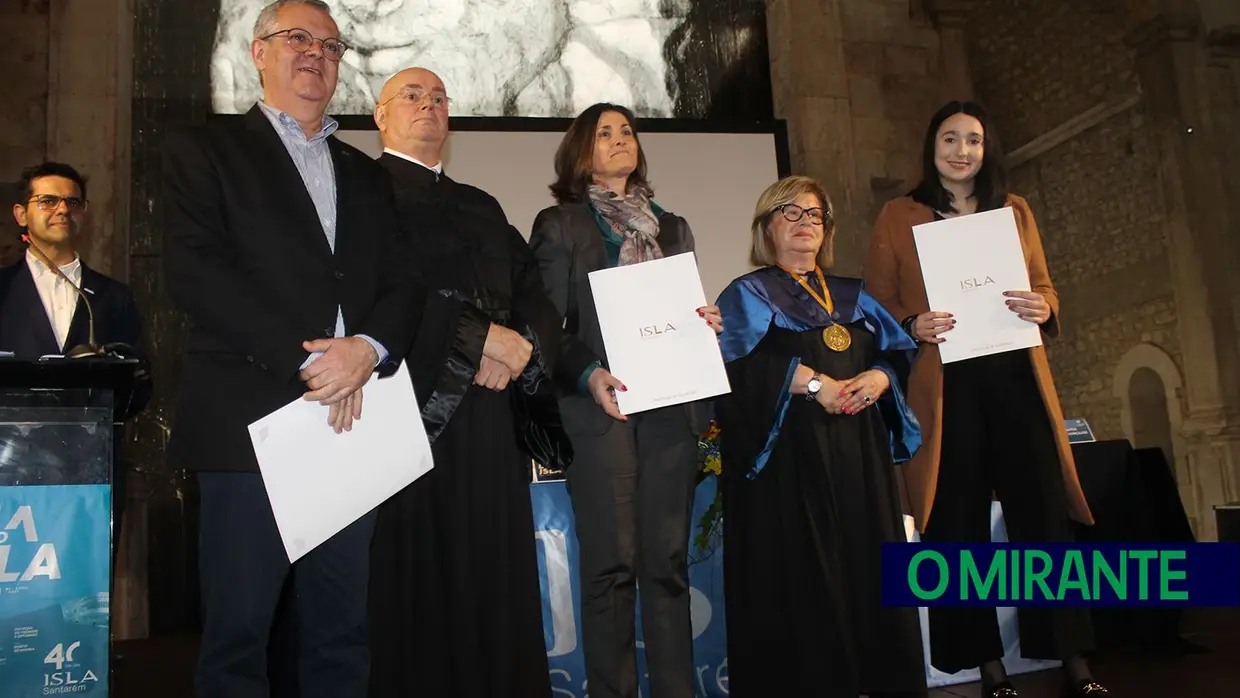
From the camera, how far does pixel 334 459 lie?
1.78 metres

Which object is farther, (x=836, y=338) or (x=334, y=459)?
(x=836, y=338)

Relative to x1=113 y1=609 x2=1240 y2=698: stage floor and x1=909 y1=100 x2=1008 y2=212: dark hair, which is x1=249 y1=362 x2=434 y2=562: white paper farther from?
x1=113 y1=609 x2=1240 y2=698: stage floor

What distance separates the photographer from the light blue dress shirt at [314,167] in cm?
191

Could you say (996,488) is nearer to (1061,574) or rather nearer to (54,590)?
(1061,574)

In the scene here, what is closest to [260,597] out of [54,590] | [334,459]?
[334,459]

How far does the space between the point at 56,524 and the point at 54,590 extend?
12cm

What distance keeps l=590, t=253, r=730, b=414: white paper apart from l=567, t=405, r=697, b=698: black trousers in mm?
112

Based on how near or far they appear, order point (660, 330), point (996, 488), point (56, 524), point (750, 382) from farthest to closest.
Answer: point (996, 488) < point (750, 382) < point (660, 330) < point (56, 524)

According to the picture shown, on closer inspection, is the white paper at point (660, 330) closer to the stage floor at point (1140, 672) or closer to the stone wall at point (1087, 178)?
the stage floor at point (1140, 672)

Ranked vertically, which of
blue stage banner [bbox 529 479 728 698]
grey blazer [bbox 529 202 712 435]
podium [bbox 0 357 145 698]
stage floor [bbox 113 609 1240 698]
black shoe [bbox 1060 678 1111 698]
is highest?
grey blazer [bbox 529 202 712 435]

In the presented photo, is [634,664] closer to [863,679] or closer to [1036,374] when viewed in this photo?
[863,679]

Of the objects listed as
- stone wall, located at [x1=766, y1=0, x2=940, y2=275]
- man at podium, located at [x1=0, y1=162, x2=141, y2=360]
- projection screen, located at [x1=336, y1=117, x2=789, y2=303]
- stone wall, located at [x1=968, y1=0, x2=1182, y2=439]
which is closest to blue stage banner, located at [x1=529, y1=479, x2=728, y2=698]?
man at podium, located at [x1=0, y1=162, x2=141, y2=360]

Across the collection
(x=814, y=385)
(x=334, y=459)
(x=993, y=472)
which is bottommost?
(x=993, y=472)

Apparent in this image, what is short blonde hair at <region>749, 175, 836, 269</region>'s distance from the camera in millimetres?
2723
